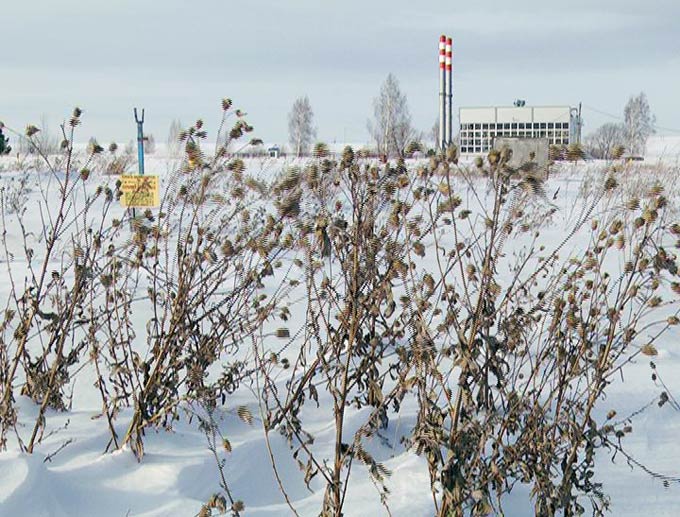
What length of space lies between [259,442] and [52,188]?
1102 centimetres

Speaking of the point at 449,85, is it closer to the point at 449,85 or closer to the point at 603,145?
the point at 449,85

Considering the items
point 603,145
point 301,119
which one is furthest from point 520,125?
point 603,145

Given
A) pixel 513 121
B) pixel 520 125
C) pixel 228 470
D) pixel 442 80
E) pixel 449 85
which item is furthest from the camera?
pixel 520 125

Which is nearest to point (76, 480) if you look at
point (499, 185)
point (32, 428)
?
point (32, 428)

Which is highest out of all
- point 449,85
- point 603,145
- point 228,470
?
point 449,85

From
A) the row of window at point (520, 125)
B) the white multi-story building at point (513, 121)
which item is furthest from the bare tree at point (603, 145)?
the row of window at point (520, 125)

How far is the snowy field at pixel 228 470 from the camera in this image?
9.12 feet

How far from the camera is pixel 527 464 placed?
258 centimetres

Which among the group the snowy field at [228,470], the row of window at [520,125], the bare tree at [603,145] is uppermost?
the row of window at [520,125]

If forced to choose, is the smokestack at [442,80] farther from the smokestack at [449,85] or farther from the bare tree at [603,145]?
the bare tree at [603,145]

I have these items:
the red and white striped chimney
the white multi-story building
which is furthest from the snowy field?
the white multi-story building

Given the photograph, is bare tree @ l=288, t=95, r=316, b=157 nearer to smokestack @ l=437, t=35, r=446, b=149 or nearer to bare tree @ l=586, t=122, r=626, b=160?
smokestack @ l=437, t=35, r=446, b=149

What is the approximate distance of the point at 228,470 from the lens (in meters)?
3.10

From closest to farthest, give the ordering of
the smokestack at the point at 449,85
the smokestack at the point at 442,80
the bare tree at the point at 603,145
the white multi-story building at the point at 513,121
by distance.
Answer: the bare tree at the point at 603,145, the smokestack at the point at 442,80, the smokestack at the point at 449,85, the white multi-story building at the point at 513,121
